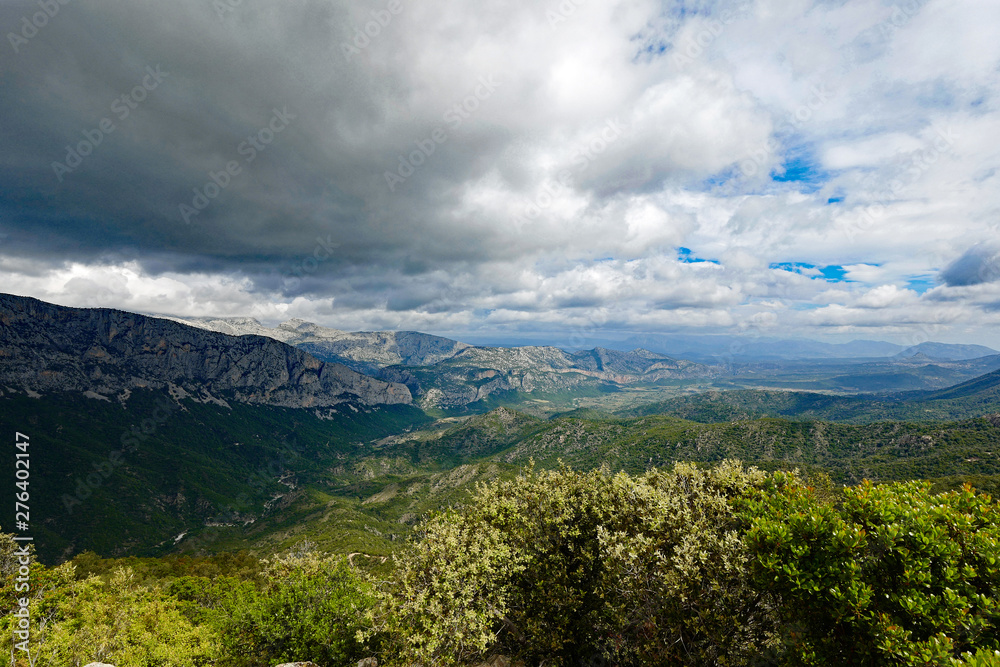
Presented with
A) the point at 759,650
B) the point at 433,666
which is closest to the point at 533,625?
the point at 433,666

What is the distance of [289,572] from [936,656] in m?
64.2

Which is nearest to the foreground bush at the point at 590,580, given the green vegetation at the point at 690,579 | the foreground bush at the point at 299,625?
the green vegetation at the point at 690,579

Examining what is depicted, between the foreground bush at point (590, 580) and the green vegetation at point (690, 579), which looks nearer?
the green vegetation at point (690, 579)

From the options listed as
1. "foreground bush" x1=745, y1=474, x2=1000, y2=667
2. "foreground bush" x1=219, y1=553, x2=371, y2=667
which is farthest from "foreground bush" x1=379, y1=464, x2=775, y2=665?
"foreground bush" x1=219, y1=553, x2=371, y2=667

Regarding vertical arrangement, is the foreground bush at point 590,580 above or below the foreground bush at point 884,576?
below

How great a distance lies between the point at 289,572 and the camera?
52.8 metres

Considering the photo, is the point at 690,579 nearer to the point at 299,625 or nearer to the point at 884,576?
the point at 884,576

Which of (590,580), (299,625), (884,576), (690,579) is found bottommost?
(299,625)

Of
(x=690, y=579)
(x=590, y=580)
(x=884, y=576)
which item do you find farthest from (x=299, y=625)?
(x=884, y=576)

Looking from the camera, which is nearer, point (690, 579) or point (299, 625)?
point (690, 579)

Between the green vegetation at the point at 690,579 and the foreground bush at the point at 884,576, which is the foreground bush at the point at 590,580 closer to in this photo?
the green vegetation at the point at 690,579

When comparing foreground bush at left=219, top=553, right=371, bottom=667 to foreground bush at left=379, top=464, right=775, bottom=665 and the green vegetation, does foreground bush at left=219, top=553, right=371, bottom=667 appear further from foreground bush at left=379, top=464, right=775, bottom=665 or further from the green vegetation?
foreground bush at left=379, top=464, right=775, bottom=665

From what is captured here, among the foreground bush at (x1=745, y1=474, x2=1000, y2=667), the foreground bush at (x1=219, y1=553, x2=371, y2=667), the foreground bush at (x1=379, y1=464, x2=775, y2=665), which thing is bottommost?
the foreground bush at (x1=219, y1=553, x2=371, y2=667)

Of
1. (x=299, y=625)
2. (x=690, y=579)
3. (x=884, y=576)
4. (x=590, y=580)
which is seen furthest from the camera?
(x=299, y=625)
